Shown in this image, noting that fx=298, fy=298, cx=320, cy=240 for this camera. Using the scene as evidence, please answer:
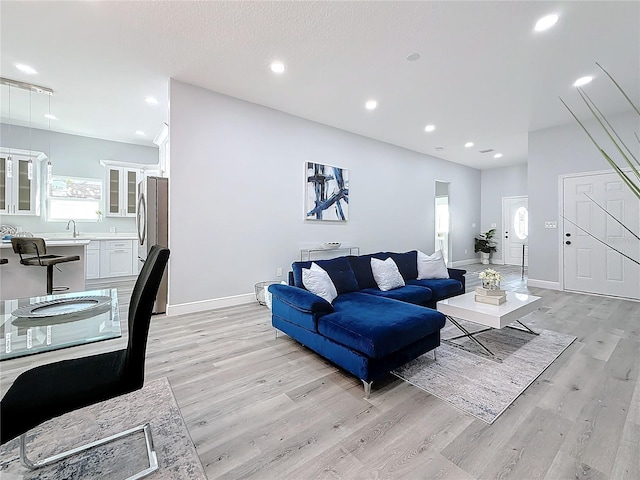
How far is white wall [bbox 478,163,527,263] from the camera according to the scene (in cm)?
849

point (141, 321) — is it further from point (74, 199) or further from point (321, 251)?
point (74, 199)

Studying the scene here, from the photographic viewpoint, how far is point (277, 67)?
3498mm

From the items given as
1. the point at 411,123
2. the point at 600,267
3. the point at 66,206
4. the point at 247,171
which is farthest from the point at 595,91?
the point at 66,206

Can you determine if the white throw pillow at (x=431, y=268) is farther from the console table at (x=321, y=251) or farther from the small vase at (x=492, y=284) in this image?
the console table at (x=321, y=251)

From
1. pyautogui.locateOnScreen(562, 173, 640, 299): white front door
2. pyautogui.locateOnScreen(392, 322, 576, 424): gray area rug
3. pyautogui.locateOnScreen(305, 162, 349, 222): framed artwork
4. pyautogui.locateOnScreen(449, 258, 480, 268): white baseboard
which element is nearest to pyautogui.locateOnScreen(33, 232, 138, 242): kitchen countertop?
pyautogui.locateOnScreen(305, 162, 349, 222): framed artwork

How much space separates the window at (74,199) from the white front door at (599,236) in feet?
29.0

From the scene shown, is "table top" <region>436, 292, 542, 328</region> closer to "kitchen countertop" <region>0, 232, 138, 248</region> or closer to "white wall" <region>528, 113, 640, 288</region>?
"white wall" <region>528, 113, 640, 288</region>

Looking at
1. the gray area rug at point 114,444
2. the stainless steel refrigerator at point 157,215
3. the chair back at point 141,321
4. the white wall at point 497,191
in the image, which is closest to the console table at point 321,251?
the stainless steel refrigerator at point 157,215

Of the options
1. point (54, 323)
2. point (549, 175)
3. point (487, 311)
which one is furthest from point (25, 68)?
point (549, 175)

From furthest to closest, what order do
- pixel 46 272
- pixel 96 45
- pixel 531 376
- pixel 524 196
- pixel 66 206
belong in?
pixel 524 196
pixel 66 206
pixel 46 272
pixel 96 45
pixel 531 376

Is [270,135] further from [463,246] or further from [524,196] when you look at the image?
[524,196]

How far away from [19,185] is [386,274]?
651 centimetres

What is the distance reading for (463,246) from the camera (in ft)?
28.6

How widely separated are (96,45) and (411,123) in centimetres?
453
